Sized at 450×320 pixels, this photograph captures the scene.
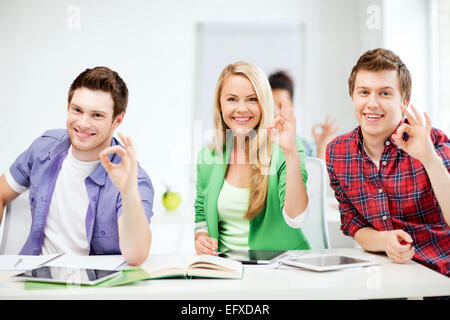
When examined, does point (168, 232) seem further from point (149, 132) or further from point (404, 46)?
point (404, 46)

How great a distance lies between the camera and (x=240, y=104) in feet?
4.83

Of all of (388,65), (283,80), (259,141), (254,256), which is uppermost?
(283,80)

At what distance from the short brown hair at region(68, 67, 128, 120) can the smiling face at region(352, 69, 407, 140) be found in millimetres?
804

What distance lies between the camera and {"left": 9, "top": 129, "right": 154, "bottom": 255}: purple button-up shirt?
4.20ft

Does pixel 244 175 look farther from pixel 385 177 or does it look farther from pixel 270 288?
pixel 270 288

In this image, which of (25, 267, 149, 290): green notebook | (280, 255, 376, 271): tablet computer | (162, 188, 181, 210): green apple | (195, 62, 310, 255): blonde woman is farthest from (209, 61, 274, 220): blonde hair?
(162, 188, 181, 210): green apple

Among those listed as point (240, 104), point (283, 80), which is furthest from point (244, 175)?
point (283, 80)

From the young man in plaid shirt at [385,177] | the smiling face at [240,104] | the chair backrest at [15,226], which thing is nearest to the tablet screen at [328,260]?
the young man in plaid shirt at [385,177]

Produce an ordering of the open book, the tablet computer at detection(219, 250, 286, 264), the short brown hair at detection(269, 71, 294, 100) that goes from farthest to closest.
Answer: the short brown hair at detection(269, 71, 294, 100) → the tablet computer at detection(219, 250, 286, 264) → the open book

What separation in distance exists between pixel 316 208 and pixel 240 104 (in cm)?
59

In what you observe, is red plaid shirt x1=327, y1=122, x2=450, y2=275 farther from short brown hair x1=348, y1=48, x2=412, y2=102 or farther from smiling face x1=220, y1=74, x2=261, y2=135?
smiling face x1=220, y1=74, x2=261, y2=135

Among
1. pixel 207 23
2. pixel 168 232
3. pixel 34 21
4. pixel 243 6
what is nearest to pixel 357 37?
pixel 243 6

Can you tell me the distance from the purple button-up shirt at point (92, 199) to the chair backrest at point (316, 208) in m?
0.74

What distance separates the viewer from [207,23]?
3.06 meters
